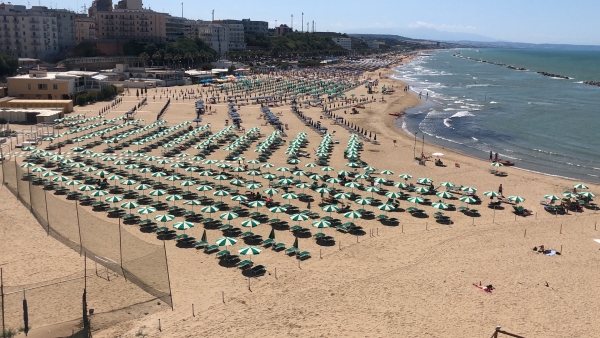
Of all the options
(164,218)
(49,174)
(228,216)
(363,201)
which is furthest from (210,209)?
(49,174)

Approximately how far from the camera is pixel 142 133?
4903cm

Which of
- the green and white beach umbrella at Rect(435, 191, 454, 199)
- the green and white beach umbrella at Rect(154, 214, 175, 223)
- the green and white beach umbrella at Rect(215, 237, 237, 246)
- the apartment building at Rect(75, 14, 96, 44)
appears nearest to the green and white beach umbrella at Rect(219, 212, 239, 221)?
the green and white beach umbrella at Rect(154, 214, 175, 223)

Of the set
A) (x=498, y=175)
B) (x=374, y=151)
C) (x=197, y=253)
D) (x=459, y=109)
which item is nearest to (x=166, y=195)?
(x=197, y=253)

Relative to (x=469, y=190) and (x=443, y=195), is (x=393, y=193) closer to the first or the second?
(x=443, y=195)

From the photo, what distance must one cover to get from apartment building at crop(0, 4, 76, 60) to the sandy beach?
8536 centimetres

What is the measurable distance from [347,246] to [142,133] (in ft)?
103

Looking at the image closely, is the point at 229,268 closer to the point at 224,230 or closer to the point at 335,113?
the point at 224,230

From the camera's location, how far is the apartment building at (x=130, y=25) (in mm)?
129000

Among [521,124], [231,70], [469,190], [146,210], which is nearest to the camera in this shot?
[146,210]

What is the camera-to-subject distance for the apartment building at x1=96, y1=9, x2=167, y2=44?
423ft

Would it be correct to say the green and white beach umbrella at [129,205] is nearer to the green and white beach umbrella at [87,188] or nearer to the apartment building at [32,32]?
the green and white beach umbrella at [87,188]

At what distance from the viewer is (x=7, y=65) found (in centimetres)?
7850

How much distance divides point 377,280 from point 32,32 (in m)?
103

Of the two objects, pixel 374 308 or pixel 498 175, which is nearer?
pixel 374 308
